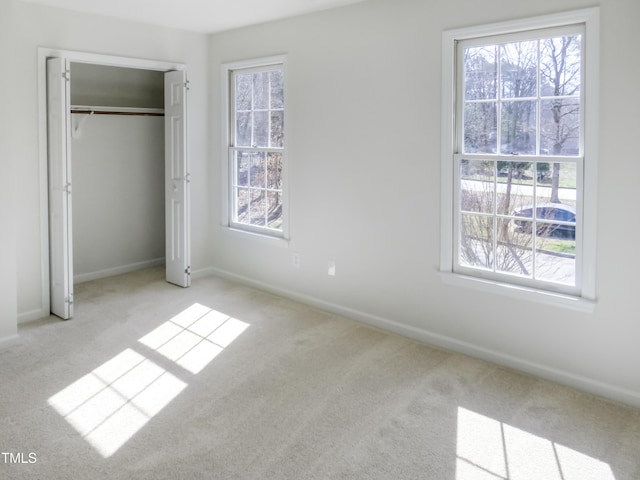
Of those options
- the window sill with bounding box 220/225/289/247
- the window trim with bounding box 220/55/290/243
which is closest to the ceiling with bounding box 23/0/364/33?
the window trim with bounding box 220/55/290/243

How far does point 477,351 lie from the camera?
11.4 feet

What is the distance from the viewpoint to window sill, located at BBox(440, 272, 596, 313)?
→ 301 centimetres

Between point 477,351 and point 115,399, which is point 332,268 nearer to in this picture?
point 477,351

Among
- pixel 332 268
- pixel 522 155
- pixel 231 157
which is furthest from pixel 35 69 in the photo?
pixel 522 155

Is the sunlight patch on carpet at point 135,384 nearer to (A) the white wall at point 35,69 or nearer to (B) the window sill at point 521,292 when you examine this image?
(A) the white wall at point 35,69

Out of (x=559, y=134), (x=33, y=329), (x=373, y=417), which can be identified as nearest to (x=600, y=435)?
(x=373, y=417)

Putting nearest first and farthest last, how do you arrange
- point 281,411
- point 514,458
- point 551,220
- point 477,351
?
point 514,458, point 281,411, point 551,220, point 477,351

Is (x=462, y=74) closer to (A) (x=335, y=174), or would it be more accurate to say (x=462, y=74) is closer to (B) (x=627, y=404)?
(A) (x=335, y=174)

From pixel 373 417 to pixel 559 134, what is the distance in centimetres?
194

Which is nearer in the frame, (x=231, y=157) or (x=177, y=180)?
(x=177, y=180)

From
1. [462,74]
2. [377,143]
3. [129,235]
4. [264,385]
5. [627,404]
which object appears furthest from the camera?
[129,235]

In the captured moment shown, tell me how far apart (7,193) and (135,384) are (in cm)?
162

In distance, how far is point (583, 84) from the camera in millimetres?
2916

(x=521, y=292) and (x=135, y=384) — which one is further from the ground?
(x=521, y=292)
